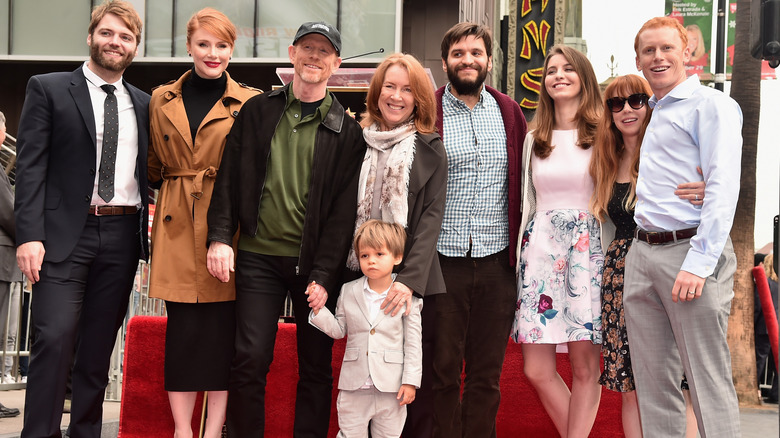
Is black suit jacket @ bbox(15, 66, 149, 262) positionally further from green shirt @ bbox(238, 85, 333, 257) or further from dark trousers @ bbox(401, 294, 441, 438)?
dark trousers @ bbox(401, 294, 441, 438)

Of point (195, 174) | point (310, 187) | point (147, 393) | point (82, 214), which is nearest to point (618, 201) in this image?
point (310, 187)

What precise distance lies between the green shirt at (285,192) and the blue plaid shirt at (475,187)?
88cm

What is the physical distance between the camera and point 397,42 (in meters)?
22.9

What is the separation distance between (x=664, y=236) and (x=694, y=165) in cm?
40

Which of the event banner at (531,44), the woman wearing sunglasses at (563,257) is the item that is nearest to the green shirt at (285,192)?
the woman wearing sunglasses at (563,257)

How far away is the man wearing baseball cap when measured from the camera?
434 centimetres

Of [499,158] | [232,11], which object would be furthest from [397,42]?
[499,158]

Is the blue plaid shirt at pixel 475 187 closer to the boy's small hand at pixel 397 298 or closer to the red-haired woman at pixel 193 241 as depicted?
the boy's small hand at pixel 397 298

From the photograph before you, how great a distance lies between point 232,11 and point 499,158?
68.5ft

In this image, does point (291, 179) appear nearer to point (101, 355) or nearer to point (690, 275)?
point (101, 355)

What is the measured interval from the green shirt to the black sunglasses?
1.76 meters

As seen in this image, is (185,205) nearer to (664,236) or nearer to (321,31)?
(321,31)

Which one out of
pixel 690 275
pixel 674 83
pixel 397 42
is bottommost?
pixel 690 275

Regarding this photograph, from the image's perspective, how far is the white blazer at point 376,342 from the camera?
430 cm
